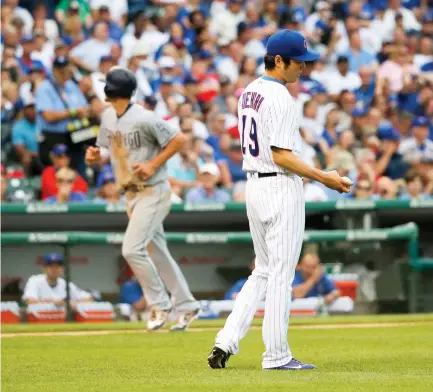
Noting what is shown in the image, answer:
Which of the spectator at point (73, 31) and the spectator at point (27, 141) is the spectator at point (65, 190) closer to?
the spectator at point (27, 141)

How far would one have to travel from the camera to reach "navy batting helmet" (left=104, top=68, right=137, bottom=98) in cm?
955

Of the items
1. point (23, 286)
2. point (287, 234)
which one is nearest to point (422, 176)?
point (23, 286)

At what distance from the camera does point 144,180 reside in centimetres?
966

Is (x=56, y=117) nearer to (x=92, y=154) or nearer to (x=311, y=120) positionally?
(x=311, y=120)

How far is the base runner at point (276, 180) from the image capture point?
258 inches

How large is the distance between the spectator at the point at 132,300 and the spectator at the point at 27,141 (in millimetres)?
2776

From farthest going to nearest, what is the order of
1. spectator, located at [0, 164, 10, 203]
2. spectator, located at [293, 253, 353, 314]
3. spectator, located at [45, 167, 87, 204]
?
spectator, located at [45, 167, 87, 204] → spectator, located at [0, 164, 10, 203] → spectator, located at [293, 253, 353, 314]

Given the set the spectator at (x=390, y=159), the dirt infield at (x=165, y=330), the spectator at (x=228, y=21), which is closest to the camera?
the dirt infield at (x=165, y=330)

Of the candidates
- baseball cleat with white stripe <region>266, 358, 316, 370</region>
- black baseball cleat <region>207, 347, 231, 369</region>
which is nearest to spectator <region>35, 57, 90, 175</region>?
black baseball cleat <region>207, 347, 231, 369</region>

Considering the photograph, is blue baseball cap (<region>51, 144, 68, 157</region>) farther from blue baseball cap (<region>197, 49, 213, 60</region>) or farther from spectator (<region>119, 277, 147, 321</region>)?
blue baseball cap (<region>197, 49, 213, 60</region>)

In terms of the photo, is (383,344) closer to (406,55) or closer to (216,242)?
(216,242)

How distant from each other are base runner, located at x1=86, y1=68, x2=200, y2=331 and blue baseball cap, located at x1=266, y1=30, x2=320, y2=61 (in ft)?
9.73

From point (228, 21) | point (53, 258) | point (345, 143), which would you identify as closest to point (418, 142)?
point (345, 143)

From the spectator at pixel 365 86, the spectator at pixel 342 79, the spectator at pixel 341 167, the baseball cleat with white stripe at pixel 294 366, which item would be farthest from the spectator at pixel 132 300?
the spectator at pixel 365 86
